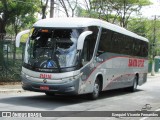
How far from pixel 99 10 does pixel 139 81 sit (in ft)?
60.0

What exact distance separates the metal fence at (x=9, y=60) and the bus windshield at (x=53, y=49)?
21.3 feet

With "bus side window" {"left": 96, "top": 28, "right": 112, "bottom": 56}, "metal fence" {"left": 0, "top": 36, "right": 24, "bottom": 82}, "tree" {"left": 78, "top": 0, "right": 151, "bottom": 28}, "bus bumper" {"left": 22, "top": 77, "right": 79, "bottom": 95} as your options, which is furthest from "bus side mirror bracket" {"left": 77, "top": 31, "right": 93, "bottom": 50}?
"tree" {"left": 78, "top": 0, "right": 151, "bottom": 28}

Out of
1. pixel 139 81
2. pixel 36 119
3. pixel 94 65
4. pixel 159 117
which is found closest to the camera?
pixel 36 119

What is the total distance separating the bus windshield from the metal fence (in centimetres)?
649

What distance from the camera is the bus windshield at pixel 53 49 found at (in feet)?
49.1

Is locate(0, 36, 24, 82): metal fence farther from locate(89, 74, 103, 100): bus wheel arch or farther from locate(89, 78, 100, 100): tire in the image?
locate(89, 78, 100, 100): tire

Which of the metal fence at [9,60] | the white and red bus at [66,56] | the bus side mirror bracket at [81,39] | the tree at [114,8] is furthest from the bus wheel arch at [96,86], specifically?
the tree at [114,8]

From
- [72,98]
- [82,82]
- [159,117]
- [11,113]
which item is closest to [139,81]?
[72,98]

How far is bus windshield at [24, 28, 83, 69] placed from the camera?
14953 mm

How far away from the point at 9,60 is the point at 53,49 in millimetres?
7875

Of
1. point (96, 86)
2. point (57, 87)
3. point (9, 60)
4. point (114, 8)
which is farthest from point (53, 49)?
point (114, 8)

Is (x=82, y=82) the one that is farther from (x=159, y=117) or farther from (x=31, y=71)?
(x=159, y=117)

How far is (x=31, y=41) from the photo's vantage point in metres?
15.7

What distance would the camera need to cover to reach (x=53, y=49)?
15.1 metres
